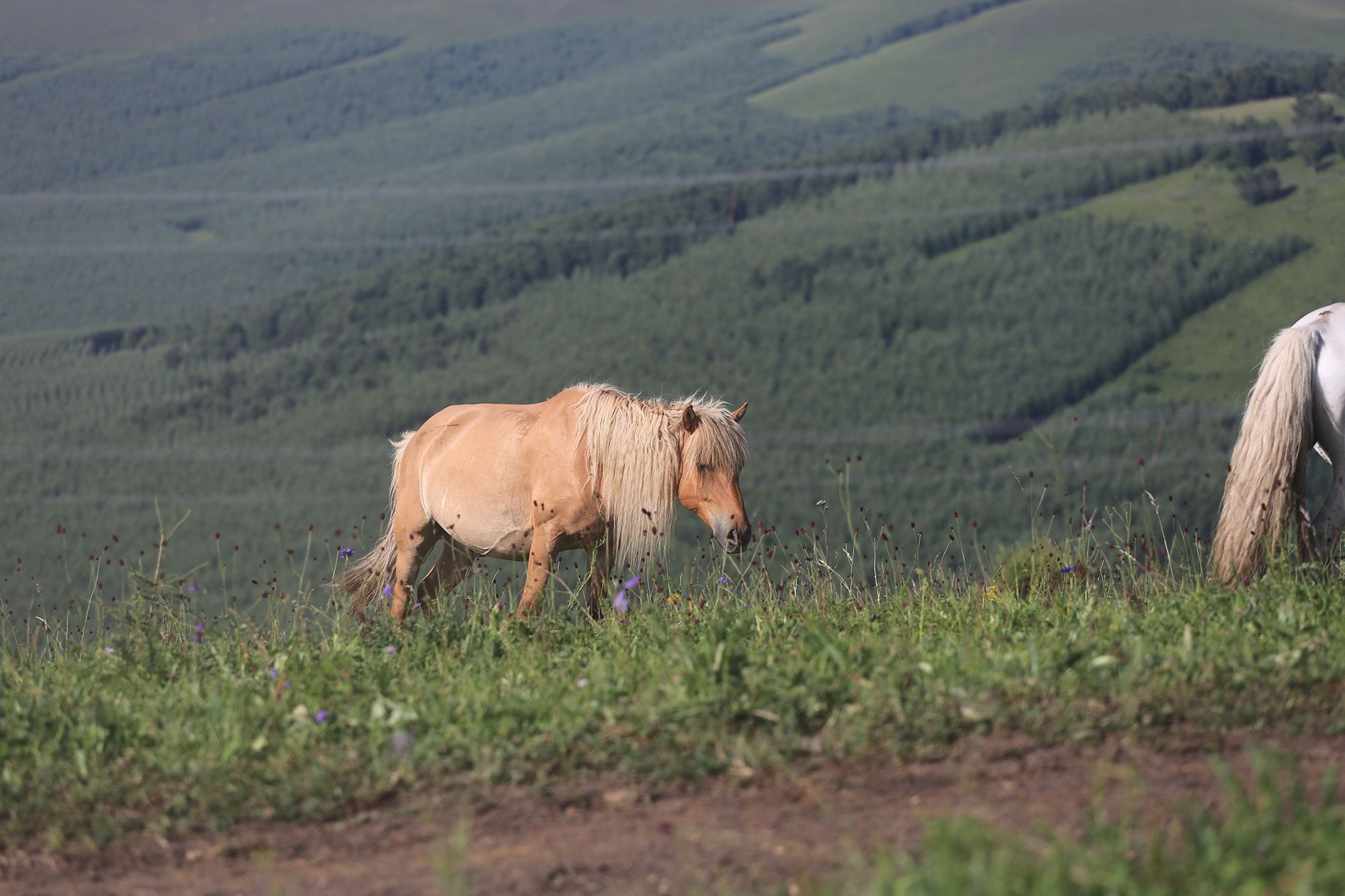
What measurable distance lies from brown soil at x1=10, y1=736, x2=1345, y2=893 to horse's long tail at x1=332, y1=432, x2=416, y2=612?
13.2ft

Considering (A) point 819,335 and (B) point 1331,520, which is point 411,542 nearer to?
(B) point 1331,520

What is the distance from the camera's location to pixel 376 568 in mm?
7945

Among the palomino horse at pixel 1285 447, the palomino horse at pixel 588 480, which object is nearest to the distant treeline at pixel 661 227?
the palomino horse at pixel 1285 447

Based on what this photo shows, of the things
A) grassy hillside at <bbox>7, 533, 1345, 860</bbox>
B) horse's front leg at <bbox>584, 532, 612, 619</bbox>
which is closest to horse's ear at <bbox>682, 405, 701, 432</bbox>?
horse's front leg at <bbox>584, 532, 612, 619</bbox>

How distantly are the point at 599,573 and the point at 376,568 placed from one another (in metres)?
1.94

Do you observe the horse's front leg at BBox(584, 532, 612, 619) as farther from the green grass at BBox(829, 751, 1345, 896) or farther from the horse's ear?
the green grass at BBox(829, 751, 1345, 896)

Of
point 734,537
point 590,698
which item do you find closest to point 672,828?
point 590,698

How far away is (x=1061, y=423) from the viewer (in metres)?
86.6

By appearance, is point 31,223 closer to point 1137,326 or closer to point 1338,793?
point 1137,326

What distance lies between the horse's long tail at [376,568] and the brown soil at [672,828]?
401 cm

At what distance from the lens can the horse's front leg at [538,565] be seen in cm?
640

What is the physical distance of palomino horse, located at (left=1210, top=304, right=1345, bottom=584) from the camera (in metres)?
6.09

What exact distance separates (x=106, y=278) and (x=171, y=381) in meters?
54.2

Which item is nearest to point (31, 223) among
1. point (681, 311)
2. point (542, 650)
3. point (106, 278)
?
point (106, 278)
